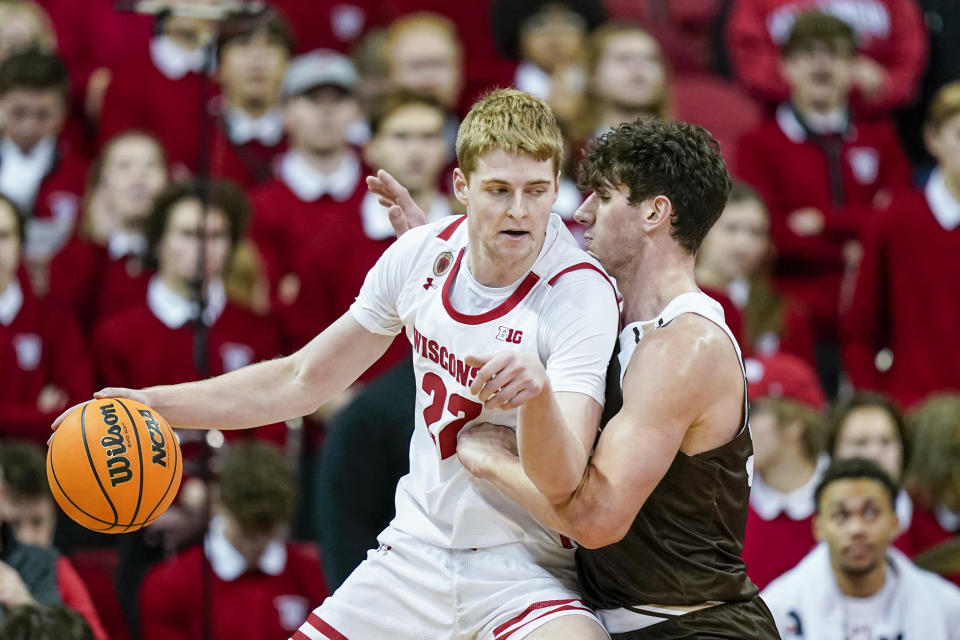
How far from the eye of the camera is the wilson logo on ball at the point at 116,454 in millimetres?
4180

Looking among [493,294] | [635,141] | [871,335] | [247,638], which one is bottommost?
[247,638]

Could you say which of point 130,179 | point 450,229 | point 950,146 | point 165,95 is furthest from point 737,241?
point 450,229

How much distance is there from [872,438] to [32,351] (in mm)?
4055

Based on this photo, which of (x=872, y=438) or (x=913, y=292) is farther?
(x=913, y=292)

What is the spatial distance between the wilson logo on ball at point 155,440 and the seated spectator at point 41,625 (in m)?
1.49

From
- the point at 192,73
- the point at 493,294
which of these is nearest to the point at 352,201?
the point at 192,73

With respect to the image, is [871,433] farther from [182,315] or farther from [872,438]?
[182,315]

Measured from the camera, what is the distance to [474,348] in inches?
164

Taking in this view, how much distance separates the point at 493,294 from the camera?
420 centimetres

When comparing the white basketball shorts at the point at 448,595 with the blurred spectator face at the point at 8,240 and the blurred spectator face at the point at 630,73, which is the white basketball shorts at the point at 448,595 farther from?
the blurred spectator face at the point at 630,73

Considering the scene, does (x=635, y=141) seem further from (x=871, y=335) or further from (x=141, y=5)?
(x=871, y=335)

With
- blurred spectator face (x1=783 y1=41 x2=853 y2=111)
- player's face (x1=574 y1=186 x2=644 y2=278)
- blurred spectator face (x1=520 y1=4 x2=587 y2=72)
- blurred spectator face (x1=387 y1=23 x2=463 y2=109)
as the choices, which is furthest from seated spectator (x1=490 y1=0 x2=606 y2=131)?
player's face (x1=574 y1=186 x2=644 y2=278)

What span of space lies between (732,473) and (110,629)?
3.71 meters

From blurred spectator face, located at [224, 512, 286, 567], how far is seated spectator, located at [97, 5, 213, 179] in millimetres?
2729
